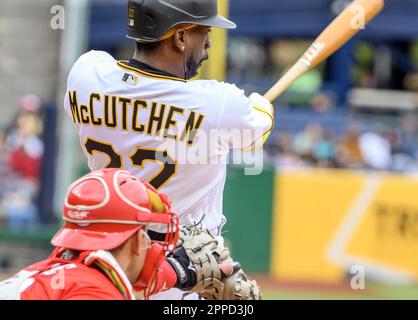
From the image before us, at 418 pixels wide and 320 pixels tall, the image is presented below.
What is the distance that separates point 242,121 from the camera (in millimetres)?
4207

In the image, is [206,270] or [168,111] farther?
[168,111]

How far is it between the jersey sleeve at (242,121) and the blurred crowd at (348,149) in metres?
9.80

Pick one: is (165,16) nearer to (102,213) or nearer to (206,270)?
(206,270)

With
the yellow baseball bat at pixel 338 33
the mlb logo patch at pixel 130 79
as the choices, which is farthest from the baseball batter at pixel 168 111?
→ the yellow baseball bat at pixel 338 33

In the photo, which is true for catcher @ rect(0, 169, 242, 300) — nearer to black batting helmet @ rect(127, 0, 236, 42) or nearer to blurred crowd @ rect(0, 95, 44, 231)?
black batting helmet @ rect(127, 0, 236, 42)

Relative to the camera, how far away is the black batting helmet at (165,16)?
4203 mm

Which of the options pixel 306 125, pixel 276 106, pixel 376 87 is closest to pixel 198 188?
pixel 306 125

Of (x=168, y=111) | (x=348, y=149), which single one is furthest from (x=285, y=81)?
(x=348, y=149)

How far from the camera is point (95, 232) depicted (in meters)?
3.07

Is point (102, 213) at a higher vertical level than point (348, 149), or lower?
higher

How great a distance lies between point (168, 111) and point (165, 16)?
40 cm

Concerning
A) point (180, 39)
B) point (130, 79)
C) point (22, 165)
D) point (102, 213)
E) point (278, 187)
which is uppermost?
point (180, 39)

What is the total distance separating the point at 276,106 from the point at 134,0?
1345 centimetres

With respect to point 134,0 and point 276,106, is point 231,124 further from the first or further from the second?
point 276,106
